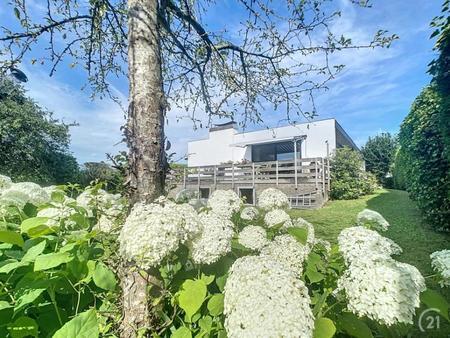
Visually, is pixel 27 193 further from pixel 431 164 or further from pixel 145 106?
pixel 431 164

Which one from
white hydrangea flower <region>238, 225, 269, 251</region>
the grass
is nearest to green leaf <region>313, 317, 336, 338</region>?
white hydrangea flower <region>238, 225, 269, 251</region>

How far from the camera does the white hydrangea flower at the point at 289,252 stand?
135 centimetres

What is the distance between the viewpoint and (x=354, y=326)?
1014 millimetres

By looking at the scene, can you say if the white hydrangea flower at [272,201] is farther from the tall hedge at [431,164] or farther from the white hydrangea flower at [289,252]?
the tall hedge at [431,164]

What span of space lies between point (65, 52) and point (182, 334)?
3.23m

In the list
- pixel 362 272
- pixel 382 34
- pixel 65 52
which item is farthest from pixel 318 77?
pixel 65 52

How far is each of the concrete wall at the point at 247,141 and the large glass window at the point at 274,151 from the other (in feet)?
2.09

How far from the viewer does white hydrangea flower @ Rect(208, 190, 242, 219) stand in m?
1.81

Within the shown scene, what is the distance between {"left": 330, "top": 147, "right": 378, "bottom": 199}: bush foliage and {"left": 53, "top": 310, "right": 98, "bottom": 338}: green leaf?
12.0 m

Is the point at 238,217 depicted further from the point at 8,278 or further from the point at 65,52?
the point at 65,52

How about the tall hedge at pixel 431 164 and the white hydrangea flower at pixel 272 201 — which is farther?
the tall hedge at pixel 431 164

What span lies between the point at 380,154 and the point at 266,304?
929 inches

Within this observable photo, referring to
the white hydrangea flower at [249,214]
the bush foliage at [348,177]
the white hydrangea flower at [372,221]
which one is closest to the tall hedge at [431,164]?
the white hydrangea flower at [372,221]

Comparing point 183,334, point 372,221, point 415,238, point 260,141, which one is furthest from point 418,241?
point 260,141
